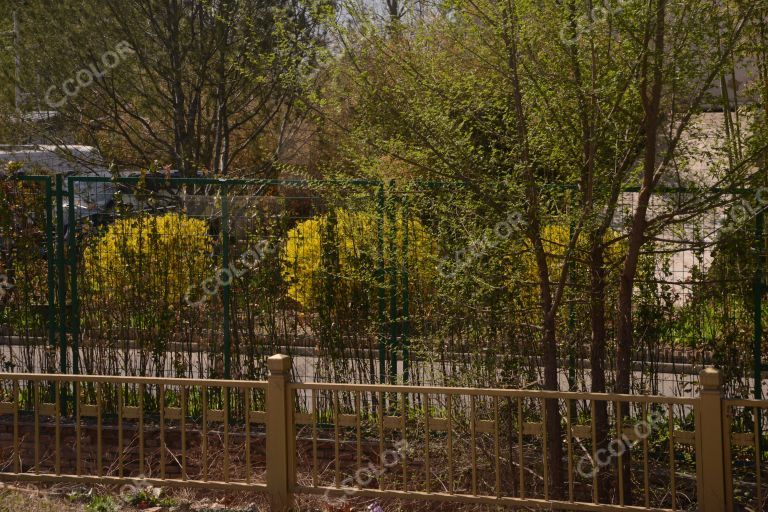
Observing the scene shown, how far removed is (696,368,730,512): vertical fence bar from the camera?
5.67m

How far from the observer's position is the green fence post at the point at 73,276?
30.1ft

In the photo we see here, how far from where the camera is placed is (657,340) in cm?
797

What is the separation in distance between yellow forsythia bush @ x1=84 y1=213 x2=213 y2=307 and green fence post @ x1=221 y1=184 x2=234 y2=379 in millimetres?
187

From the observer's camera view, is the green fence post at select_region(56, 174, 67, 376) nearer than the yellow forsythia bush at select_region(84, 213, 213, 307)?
No

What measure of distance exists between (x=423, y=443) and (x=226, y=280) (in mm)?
2559

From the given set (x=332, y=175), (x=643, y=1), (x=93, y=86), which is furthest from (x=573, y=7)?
(x=93, y=86)

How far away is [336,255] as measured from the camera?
28.6ft

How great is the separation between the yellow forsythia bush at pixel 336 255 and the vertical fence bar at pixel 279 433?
1880mm

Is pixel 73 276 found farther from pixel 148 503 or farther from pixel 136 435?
pixel 148 503

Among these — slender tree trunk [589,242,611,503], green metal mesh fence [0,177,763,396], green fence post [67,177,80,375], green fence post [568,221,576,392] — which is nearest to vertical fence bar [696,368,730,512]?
slender tree trunk [589,242,611,503]

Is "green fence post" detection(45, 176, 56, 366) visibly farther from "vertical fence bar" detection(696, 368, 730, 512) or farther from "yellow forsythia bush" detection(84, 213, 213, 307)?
"vertical fence bar" detection(696, 368, 730, 512)

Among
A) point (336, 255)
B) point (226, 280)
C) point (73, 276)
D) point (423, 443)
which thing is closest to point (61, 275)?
point (73, 276)

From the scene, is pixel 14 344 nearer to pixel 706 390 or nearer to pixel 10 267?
pixel 10 267

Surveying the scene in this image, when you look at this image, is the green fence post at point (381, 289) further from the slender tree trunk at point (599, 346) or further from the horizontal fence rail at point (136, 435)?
the slender tree trunk at point (599, 346)
